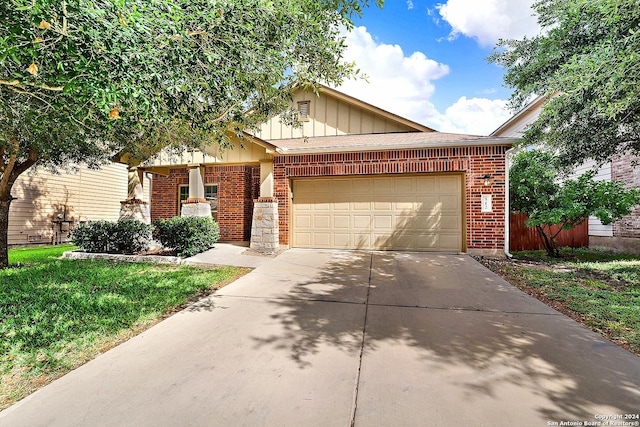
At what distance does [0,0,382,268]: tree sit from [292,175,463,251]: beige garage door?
387 centimetres

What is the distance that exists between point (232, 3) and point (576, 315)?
583 centimetres

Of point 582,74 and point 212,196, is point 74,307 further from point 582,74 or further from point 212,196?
point 582,74

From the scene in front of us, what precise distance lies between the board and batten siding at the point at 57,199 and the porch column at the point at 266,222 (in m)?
7.83

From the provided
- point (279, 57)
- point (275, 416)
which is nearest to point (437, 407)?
point (275, 416)

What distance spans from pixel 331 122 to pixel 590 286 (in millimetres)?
9111

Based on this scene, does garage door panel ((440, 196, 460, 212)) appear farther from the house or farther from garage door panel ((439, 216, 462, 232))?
garage door panel ((439, 216, 462, 232))

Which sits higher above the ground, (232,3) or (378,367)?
(232,3)

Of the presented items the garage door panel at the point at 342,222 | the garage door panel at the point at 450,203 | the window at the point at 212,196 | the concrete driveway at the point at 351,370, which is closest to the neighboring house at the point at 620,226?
the garage door panel at the point at 450,203

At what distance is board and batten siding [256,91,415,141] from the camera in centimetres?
A: 1139

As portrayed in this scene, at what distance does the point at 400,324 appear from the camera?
12.3ft

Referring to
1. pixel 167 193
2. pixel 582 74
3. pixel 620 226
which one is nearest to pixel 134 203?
pixel 167 193

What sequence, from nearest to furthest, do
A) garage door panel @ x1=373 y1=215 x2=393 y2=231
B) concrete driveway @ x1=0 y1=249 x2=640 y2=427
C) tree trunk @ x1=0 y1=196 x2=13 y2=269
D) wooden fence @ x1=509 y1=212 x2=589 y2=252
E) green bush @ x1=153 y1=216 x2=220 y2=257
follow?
concrete driveway @ x1=0 y1=249 x2=640 y2=427 → tree trunk @ x1=0 y1=196 x2=13 y2=269 → green bush @ x1=153 y1=216 x2=220 y2=257 → garage door panel @ x1=373 y1=215 x2=393 y2=231 → wooden fence @ x1=509 y1=212 x2=589 y2=252

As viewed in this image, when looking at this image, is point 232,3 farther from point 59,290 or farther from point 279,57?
point 59,290

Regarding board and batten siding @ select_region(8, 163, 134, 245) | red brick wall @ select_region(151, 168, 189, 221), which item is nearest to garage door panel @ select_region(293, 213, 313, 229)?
red brick wall @ select_region(151, 168, 189, 221)
